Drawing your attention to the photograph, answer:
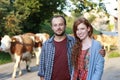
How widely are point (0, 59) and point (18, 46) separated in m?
5.62

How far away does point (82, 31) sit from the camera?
4.61m

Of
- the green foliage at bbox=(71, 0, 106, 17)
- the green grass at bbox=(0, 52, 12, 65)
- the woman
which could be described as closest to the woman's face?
the woman

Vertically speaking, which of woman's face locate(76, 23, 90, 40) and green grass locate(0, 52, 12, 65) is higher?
woman's face locate(76, 23, 90, 40)

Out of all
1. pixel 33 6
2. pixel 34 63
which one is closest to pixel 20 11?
pixel 33 6

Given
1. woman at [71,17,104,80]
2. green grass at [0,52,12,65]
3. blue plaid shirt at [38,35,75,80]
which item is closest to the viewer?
woman at [71,17,104,80]

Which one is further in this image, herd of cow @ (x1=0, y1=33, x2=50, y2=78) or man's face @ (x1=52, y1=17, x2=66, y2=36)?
herd of cow @ (x1=0, y1=33, x2=50, y2=78)

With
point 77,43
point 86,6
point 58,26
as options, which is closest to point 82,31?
point 77,43

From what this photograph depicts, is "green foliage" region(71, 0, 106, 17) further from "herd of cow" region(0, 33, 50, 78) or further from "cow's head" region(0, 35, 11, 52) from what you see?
"cow's head" region(0, 35, 11, 52)

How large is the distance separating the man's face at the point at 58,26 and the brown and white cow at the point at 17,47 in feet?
25.5

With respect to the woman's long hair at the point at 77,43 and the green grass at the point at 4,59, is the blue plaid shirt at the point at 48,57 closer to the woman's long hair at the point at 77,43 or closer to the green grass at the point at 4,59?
the woman's long hair at the point at 77,43

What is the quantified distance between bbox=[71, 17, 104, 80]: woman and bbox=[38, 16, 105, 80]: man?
1.84 ft

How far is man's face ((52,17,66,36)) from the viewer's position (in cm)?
521

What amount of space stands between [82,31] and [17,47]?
9032 mm

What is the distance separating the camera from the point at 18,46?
13.5 metres
